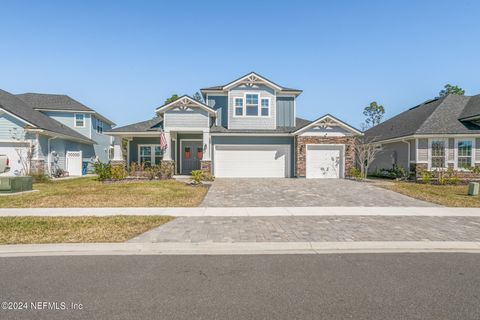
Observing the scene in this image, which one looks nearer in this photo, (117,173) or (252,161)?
(117,173)

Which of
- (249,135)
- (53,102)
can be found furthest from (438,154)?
(53,102)

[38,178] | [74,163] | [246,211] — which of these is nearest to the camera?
[246,211]

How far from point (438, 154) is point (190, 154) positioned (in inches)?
737

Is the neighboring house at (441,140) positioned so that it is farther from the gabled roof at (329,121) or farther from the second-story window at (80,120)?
the second-story window at (80,120)

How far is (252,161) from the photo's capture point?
64.5 feet

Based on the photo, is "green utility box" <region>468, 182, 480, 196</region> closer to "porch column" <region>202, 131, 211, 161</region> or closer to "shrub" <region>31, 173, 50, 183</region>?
"porch column" <region>202, 131, 211, 161</region>

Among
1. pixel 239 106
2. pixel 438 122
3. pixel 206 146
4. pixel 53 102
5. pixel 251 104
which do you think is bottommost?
pixel 206 146

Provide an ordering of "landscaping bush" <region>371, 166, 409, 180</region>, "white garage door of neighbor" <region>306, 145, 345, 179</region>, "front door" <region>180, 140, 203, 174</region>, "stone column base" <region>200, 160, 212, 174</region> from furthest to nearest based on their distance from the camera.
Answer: "front door" <region>180, 140, 203, 174</region>
"landscaping bush" <region>371, 166, 409, 180</region>
"white garage door of neighbor" <region>306, 145, 345, 179</region>
"stone column base" <region>200, 160, 212, 174</region>

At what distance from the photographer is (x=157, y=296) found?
12.0 ft

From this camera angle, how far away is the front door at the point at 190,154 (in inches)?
855

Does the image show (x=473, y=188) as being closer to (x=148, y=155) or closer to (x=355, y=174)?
(x=355, y=174)

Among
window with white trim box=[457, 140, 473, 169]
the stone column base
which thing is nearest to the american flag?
the stone column base

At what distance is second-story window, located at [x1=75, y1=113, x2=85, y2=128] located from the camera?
26438 millimetres

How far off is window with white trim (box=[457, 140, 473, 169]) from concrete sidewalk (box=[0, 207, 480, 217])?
1136 centimetres
